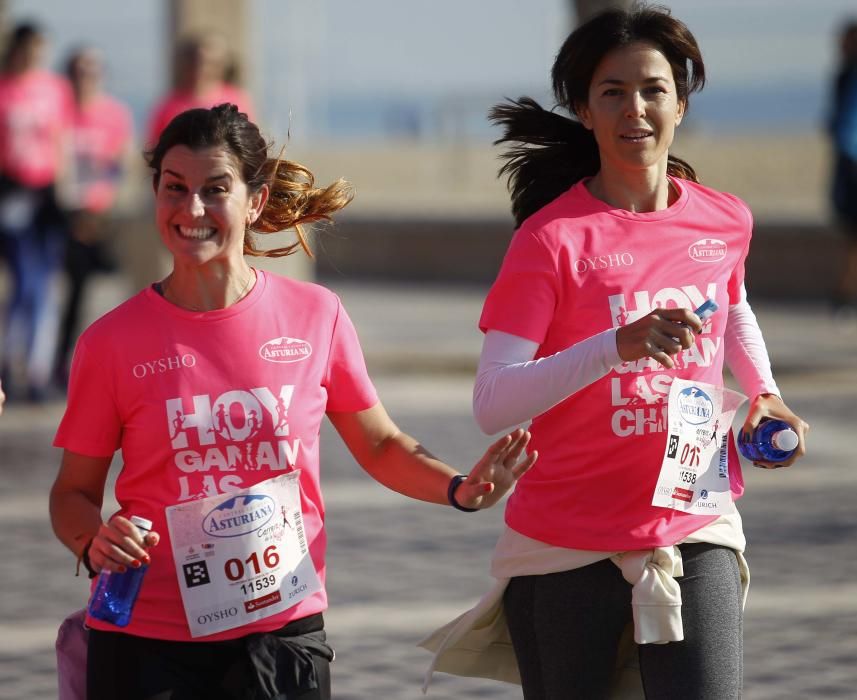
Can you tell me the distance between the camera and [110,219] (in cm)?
1036

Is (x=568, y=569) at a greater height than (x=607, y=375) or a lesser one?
lesser

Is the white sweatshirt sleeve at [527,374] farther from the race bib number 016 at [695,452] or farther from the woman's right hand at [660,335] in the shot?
the race bib number 016 at [695,452]

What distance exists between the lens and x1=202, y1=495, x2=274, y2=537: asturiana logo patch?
3.00 m

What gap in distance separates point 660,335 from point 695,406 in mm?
332

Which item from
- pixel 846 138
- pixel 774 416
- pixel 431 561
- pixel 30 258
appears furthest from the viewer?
pixel 846 138

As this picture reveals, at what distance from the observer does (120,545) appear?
2.84m

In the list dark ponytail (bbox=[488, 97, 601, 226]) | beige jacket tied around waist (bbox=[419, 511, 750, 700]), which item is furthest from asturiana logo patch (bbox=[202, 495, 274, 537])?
dark ponytail (bbox=[488, 97, 601, 226])

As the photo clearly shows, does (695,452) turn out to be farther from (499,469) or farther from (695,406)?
(499,469)

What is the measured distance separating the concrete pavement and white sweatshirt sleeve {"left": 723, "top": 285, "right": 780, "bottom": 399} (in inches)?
56.6

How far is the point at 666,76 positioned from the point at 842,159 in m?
9.29

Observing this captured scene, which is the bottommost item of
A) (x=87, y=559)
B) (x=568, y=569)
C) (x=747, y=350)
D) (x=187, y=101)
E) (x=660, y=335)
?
(x=568, y=569)

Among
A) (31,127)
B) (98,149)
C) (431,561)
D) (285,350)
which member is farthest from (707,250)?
(98,149)

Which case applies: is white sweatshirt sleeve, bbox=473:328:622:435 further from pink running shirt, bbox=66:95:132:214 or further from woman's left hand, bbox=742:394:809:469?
pink running shirt, bbox=66:95:132:214

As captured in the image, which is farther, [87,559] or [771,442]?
[771,442]
